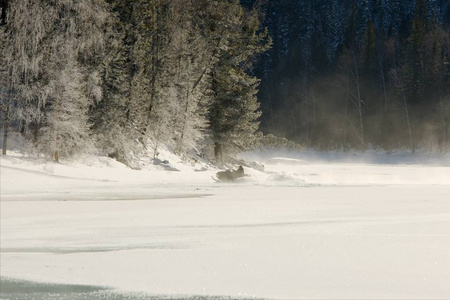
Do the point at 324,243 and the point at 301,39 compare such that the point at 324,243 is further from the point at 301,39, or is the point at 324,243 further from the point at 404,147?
the point at 301,39

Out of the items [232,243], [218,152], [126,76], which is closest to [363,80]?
[218,152]

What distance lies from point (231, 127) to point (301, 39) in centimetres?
6217

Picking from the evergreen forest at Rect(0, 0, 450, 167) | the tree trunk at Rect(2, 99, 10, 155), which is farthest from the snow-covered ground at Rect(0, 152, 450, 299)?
the evergreen forest at Rect(0, 0, 450, 167)

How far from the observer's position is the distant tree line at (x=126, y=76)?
90.5ft

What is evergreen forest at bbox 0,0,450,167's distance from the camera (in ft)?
91.5

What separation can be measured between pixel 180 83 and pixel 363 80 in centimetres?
4109

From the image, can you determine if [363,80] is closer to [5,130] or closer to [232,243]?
[5,130]

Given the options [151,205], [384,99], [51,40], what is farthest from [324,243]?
[384,99]

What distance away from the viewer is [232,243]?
9.73 metres

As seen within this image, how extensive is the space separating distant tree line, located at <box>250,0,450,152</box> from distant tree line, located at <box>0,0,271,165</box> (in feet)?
23.6

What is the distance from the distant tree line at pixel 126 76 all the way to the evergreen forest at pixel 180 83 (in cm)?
7

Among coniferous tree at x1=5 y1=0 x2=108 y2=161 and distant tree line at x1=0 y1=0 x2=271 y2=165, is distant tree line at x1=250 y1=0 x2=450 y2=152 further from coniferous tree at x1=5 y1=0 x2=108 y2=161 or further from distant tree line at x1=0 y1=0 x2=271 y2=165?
coniferous tree at x1=5 y1=0 x2=108 y2=161

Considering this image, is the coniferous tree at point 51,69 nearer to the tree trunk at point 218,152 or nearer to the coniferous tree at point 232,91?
the coniferous tree at point 232,91

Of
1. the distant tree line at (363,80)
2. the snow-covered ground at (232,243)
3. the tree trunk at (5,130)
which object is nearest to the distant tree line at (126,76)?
the tree trunk at (5,130)
